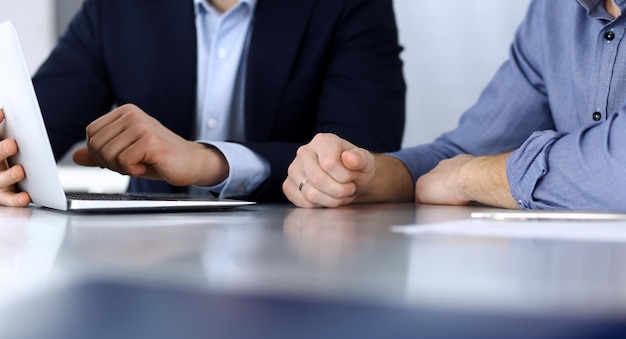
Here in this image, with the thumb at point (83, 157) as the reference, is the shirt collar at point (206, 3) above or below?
above

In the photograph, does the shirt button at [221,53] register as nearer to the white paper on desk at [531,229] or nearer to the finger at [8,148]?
the finger at [8,148]

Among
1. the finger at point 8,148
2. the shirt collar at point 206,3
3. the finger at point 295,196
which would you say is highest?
the shirt collar at point 206,3

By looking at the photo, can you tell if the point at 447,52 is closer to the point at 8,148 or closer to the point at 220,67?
the point at 220,67

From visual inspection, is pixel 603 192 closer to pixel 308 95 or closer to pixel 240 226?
pixel 240 226

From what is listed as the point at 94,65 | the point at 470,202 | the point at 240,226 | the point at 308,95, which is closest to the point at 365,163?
the point at 470,202

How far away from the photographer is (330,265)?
44cm

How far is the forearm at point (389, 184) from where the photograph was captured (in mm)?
1286

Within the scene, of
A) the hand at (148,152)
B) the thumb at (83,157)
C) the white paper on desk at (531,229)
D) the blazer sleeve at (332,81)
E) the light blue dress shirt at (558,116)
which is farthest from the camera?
the blazer sleeve at (332,81)

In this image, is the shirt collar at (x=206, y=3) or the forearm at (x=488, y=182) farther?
the shirt collar at (x=206, y=3)

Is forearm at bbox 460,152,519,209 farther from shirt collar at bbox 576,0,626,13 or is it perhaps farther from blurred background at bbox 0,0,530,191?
blurred background at bbox 0,0,530,191

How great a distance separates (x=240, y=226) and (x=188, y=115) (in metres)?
1.14

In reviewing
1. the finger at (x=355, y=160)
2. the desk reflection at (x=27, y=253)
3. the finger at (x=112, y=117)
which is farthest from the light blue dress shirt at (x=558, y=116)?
the desk reflection at (x=27, y=253)

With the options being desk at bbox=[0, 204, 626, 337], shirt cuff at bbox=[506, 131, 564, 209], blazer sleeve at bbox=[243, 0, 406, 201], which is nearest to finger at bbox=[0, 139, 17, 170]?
desk at bbox=[0, 204, 626, 337]

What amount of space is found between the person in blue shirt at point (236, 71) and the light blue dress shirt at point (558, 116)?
0.29 m
